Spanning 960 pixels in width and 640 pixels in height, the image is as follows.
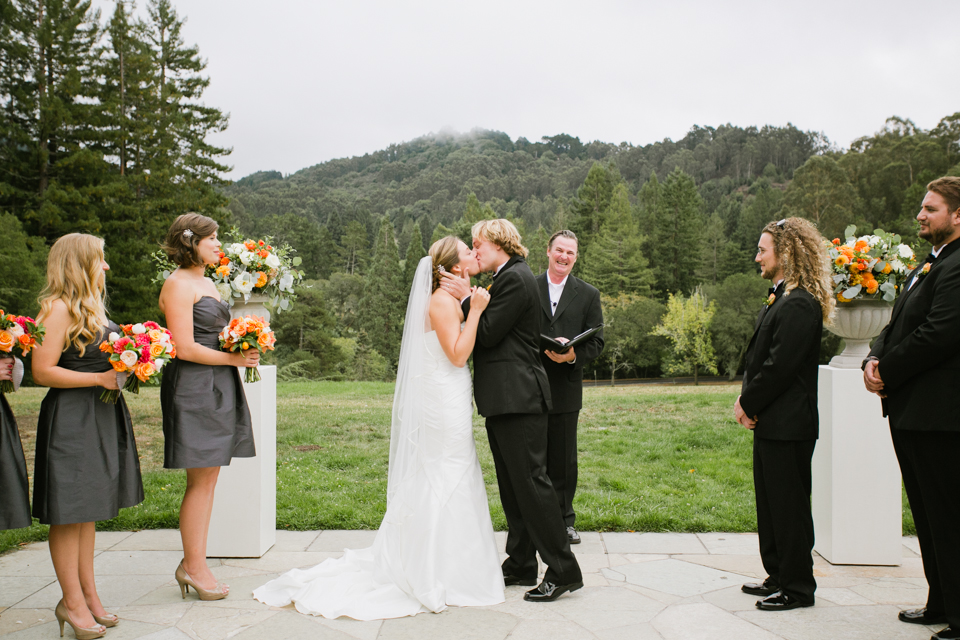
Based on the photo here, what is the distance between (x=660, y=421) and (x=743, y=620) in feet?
24.2

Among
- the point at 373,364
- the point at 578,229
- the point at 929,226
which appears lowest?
the point at 373,364

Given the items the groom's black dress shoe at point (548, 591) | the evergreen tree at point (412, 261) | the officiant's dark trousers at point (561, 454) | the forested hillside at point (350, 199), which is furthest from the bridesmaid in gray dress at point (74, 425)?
the evergreen tree at point (412, 261)

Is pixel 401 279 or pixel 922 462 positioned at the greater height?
pixel 401 279

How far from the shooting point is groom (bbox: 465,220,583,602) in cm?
378

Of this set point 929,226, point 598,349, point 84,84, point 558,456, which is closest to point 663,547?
point 558,456

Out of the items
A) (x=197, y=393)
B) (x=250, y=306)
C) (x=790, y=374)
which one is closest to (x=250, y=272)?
(x=250, y=306)

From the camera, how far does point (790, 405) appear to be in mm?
3670

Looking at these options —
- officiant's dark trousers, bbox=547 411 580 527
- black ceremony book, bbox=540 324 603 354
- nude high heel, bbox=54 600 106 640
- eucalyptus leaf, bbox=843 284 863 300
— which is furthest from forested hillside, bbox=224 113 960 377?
eucalyptus leaf, bbox=843 284 863 300

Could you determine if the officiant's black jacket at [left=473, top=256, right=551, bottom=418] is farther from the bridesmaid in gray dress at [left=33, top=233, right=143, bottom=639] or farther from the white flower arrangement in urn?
the bridesmaid in gray dress at [left=33, top=233, right=143, bottom=639]

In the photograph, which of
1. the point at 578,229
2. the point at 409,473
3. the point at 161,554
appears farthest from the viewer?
the point at 578,229

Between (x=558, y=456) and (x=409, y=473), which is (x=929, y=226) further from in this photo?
(x=409, y=473)

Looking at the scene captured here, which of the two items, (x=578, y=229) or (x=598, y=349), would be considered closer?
(x=598, y=349)

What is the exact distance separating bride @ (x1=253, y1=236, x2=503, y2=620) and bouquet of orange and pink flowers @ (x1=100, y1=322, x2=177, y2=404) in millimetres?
1293

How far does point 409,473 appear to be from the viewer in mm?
3994
